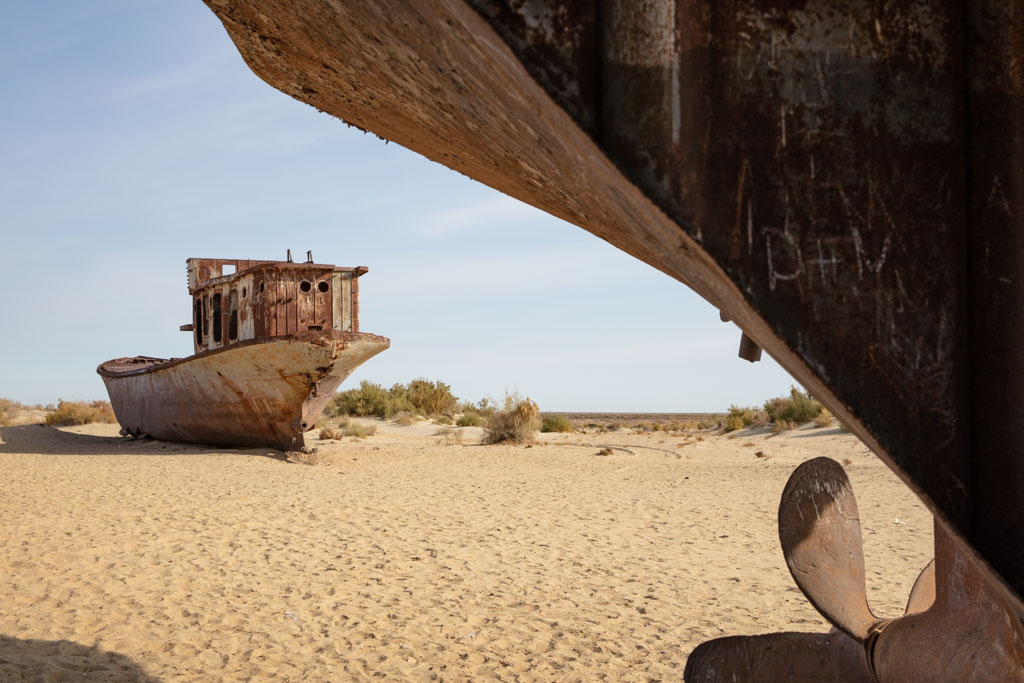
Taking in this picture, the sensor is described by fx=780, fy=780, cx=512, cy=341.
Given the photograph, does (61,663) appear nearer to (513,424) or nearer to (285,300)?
(285,300)

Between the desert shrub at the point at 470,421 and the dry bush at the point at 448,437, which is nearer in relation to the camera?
the dry bush at the point at 448,437

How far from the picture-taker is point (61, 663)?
4.55 meters

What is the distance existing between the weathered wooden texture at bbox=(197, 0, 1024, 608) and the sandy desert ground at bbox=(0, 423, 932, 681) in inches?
151

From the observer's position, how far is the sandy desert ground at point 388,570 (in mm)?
4879

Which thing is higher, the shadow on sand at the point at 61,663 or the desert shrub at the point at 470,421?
the desert shrub at the point at 470,421

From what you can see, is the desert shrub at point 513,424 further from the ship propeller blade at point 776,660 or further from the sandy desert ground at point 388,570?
the ship propeller blade at point 776,660

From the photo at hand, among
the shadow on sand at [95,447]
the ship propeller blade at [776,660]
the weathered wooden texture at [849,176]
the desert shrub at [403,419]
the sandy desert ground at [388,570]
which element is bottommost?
the sandy desert ground at [388,570]

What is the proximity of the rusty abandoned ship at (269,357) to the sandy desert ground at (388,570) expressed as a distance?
1872 millimetres

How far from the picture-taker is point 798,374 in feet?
4.17

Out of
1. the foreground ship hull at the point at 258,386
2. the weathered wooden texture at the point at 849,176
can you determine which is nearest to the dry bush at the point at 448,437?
the foreground ship hull at the point at 258,386

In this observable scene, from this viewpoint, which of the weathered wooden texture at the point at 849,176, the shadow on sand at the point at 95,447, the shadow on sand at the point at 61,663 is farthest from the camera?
the shadow on sand at the point at 95,447

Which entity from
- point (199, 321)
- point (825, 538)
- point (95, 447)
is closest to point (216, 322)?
point (199, 321)

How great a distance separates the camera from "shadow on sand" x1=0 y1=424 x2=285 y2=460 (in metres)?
14.7

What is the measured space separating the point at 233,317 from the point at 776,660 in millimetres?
13716
